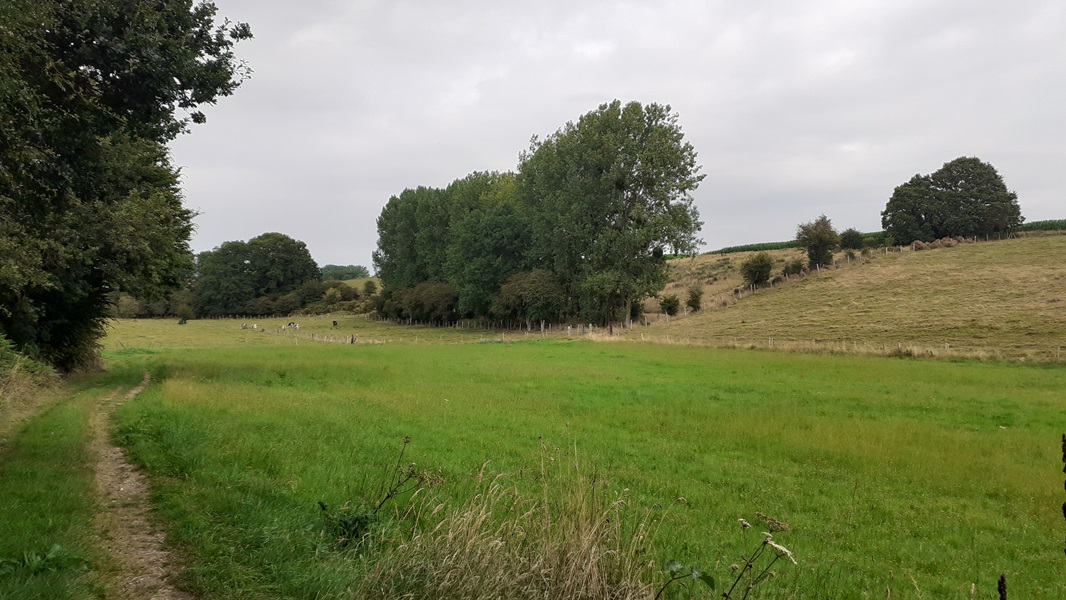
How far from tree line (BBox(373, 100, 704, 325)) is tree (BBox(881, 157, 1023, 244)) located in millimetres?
43716

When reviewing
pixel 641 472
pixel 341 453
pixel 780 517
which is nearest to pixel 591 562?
pixel 780 517

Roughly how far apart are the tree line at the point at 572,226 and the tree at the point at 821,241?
2658 centimetres

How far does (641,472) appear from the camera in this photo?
10.4 m

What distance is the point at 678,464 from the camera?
1115cm

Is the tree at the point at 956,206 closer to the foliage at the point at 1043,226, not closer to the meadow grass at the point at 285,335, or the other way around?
the foliage at the point at 1043,226

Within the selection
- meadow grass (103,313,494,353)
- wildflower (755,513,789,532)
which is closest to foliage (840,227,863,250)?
meadow grass (103,313,494,353)

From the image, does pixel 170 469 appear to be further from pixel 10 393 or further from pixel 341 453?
pixel 10 393

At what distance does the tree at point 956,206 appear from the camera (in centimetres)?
7569

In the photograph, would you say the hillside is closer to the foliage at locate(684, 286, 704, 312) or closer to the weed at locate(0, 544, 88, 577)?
the foliage at locate(684, 286, 704, 312)

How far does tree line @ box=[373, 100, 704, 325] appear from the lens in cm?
5309

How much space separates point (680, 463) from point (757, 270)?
220ft

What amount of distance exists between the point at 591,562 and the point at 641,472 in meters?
5.69

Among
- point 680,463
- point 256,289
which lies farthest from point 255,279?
point 680,463

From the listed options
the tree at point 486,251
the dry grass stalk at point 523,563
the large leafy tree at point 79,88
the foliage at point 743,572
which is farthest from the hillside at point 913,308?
the large leafy tree at point 79,88
